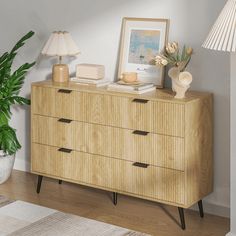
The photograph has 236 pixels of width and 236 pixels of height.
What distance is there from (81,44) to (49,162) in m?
0.89

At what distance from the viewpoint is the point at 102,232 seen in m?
3.68

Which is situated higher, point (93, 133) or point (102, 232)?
point (93, 133)

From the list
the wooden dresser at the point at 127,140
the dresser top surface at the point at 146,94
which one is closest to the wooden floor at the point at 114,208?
the wooden dresser at the point at 127,140

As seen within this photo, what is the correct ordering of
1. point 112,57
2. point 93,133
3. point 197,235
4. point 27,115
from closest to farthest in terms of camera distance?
point 197,235 < point 93,133 < point 112,57 < point 27,115

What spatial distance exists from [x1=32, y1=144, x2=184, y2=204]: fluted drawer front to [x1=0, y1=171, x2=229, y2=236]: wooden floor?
162 mm

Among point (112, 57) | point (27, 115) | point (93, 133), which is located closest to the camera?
point (93, 133)

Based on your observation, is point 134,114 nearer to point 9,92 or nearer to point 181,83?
point 181,83

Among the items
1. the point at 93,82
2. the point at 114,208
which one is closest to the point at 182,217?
the point at 114,208

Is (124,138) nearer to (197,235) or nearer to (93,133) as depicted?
(93,133)

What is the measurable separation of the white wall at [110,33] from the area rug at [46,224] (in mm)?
755

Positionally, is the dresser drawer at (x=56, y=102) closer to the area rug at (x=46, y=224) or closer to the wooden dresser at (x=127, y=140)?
the wooden dresser at (x=127, y=140)

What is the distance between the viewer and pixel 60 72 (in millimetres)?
4293

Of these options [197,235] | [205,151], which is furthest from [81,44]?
[197,235]

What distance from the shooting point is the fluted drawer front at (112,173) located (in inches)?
148
